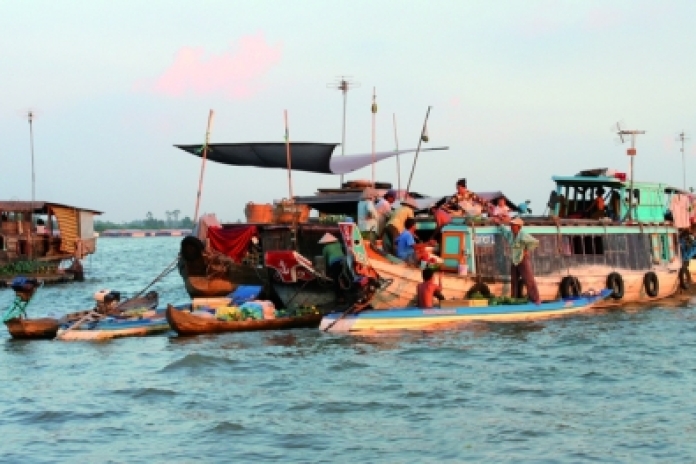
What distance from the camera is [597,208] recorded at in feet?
76.9

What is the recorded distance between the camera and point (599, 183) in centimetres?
2345

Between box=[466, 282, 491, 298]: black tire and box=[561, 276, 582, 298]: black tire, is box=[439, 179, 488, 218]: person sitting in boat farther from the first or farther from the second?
box=[561, 276, 582, 298]: black tire

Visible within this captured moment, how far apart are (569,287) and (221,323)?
24.6ft

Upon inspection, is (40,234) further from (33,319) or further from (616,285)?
(616,285)

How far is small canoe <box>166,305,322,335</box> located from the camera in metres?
17.2

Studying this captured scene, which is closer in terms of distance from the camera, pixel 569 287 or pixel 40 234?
pixel 569 287

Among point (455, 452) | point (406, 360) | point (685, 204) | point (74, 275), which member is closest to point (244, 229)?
point (406, 360)

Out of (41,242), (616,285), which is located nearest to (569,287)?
(616,285)

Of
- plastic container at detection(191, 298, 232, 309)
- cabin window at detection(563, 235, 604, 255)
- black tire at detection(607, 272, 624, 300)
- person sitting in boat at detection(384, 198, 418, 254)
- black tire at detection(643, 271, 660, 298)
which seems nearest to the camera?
person sitting in boat at detection(384, 198, 418, 254)

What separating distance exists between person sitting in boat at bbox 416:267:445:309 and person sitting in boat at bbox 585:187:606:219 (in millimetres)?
7521

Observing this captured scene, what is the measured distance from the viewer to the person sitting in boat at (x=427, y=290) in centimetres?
1702

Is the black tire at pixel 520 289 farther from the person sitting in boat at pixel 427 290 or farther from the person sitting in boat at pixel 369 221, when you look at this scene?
the person sitting in boat at pixel 369 221

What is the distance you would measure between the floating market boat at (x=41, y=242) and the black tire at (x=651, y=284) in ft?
78.2

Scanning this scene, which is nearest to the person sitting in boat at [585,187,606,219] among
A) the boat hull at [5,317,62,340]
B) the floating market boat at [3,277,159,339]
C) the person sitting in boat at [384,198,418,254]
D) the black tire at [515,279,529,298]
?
the black tire at [515,279,529,298]
